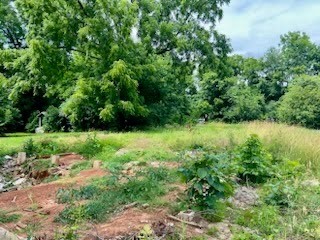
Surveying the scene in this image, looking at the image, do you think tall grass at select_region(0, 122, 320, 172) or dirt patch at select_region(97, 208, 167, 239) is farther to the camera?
tall grass at select_region(0, 122, 320, 172)

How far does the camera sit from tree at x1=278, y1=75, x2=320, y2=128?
25312 mm

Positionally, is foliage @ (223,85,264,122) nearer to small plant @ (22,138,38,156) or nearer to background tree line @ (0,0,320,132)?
background tree line @ (0,0,320,132)

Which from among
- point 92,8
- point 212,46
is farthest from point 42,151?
point 212,46

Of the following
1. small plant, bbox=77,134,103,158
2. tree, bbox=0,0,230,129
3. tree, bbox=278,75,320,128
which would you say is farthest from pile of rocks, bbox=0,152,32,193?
tree, bbox=278,75,320,128

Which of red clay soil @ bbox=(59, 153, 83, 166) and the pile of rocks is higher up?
red clay soil @ bbox=(59, 153, 83, 166)

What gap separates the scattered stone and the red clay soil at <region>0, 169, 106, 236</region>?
2.08 meters

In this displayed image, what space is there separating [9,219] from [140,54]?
1254 centimetres

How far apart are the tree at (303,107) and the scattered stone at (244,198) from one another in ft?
70.0

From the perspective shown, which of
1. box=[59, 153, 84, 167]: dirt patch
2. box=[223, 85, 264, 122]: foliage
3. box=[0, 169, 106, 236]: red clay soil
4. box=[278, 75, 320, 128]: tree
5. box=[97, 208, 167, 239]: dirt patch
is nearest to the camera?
box=[97, 208, 167, 239]: dirt patch

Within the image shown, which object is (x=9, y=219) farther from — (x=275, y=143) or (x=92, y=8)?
(x=92, y=8)

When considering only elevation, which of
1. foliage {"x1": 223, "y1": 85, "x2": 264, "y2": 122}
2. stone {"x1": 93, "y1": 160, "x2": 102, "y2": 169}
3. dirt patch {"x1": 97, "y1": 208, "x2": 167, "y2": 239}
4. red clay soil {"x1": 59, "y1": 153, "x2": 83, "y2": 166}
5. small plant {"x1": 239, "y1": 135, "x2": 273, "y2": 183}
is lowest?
red clay soil {"x1": 59, "y1": 153, "x2": 83, "y2": 166}

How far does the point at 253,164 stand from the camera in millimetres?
5543

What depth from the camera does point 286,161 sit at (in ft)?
20.9

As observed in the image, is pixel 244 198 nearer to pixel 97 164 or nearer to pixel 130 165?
pixel 130 165
